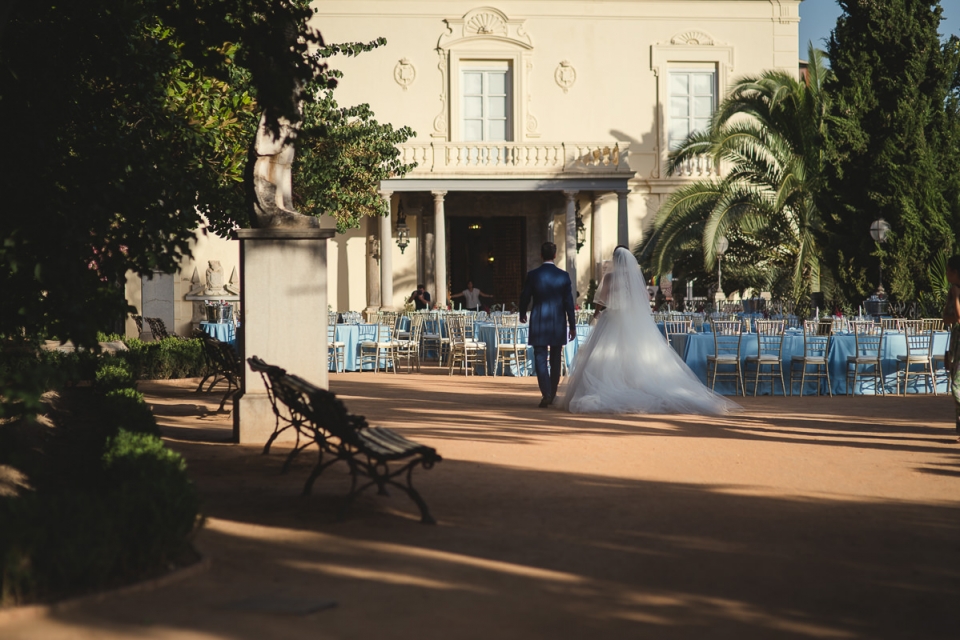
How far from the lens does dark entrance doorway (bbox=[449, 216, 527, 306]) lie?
88.1ft

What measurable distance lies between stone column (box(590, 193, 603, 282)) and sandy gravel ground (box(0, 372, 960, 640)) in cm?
1570

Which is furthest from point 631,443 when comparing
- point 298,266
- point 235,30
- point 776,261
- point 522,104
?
point 522,104

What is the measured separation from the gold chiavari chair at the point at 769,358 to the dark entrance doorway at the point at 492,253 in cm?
1290

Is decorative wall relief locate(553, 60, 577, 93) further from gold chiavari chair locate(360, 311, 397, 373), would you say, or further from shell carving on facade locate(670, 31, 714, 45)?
gold chiavari chair locate(360, 311, 397, 373)

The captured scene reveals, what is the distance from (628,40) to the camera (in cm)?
2670

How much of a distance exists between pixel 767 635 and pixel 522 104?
23695 mm

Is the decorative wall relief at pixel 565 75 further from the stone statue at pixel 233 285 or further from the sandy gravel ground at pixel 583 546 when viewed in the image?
the sandy gravel ground at pixel 583 546

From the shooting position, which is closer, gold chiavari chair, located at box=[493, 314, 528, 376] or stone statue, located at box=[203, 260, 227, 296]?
gold chiavari chair, located at box=[493, 314, 528, 376]

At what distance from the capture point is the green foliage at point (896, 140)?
18312 millimetres

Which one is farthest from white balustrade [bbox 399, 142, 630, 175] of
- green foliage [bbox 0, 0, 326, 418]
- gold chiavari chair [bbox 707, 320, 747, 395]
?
green foliage [bbox 0, 0, 326, 418]

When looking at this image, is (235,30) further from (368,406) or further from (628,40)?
(628,40)

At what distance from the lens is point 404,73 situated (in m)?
26.5

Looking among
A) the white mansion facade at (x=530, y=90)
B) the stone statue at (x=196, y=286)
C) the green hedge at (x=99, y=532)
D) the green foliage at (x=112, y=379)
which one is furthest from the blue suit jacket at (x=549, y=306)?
the white mansion facade at (x=530, y=90)

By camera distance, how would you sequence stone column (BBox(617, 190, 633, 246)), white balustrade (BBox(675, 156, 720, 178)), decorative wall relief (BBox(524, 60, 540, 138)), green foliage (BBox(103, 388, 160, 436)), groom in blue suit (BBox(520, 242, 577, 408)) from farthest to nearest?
1. decorative wall relief (BBox(524, 60, 540, 138))
2. white balustrade (BBox(675, 156, 720, 178))
3. stone column (BBox(617, 190, 633, 246))
4. groom in blue suit (BBox(520, 242, 577, 408))
5. green foliage (BBox(103, 388, 160, 436))
